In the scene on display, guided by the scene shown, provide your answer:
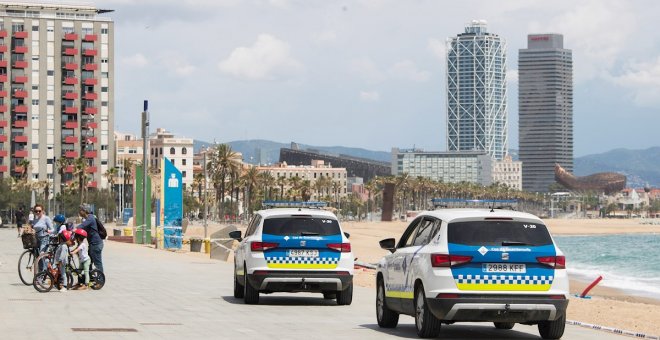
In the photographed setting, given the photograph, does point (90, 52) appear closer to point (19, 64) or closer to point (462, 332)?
point (19, 64)

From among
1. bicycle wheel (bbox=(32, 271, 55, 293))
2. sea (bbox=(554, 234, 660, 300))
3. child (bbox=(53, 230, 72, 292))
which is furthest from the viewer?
sea (bbox=(554, 234, 660, 300))

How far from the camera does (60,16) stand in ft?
583

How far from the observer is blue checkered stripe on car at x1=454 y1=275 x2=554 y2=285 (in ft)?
49.9

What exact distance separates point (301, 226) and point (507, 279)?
7.27 metres

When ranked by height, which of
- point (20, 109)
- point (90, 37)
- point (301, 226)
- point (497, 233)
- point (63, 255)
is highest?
point (90, 37)

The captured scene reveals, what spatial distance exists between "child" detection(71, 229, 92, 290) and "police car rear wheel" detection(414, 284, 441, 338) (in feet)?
35.9

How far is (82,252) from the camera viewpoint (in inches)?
1001

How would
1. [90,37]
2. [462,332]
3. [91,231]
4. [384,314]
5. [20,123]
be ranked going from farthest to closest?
[90,37] < [20,123] < [91,231] < [384,314] < [462,332]

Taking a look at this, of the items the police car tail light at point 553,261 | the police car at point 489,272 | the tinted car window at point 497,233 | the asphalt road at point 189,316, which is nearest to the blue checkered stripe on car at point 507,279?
the police car at point 489,272

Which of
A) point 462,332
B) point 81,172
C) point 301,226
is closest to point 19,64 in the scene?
point 81,172

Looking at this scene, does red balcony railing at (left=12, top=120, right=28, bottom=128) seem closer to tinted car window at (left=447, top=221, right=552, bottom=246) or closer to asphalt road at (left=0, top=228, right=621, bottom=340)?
asphalt road at (left=0, top=228, right=621, bottom=340)

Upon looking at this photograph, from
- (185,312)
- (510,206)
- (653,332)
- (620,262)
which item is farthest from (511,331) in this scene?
(620,262)

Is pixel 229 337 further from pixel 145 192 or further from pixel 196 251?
pixel 145 192

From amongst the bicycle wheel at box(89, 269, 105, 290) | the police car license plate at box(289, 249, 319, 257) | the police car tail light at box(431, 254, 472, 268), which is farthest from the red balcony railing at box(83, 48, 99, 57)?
the police car tail light at box(431, 254, 472, 268)
